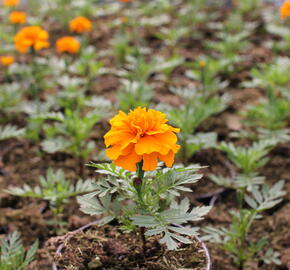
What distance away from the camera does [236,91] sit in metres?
3.91

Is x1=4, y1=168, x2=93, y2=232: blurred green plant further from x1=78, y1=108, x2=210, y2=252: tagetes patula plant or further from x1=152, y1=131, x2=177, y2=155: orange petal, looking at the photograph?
x1=152, y1=131, x2=177, y2=155: orange petal

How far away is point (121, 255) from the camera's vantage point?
171cm

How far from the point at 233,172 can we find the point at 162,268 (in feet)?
4.15

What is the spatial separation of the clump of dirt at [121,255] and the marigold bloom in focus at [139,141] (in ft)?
1.49

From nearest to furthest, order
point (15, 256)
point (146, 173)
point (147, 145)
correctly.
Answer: point (147, 145), point (146, 173), point (15, 256)

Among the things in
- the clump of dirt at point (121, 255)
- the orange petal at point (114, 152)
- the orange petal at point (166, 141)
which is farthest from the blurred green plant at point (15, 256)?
the orange petal at point (166, 141)

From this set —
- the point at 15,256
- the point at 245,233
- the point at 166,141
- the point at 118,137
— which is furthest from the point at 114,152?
the point at 245,233

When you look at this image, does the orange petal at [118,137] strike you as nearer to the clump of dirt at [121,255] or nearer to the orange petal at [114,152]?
the orange petal at [114,152]

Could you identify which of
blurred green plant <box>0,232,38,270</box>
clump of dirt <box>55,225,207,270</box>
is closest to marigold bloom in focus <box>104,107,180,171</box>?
clump of dirt <box>55,225,207,270</box>

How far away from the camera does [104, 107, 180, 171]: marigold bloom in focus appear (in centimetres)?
137

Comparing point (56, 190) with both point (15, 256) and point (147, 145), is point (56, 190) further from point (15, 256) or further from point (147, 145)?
point (147, 145)

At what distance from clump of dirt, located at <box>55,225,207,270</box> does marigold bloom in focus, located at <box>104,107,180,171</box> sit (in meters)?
0.46

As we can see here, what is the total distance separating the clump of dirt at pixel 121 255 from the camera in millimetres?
1645

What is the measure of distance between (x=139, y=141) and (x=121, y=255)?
22.0 inches
